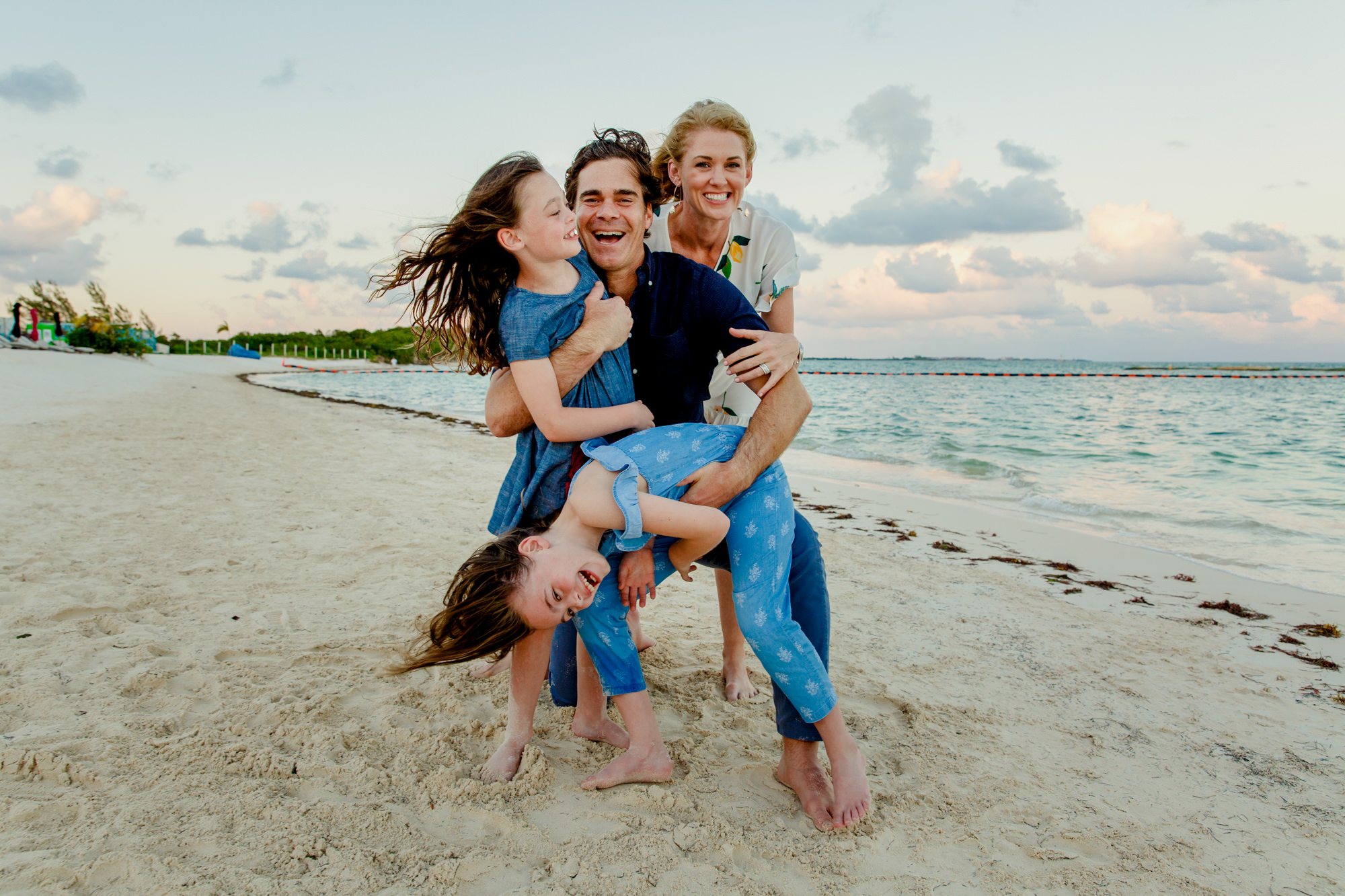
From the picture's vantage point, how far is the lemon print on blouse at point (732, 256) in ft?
10.1

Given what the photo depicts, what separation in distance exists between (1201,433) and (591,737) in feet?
62.1

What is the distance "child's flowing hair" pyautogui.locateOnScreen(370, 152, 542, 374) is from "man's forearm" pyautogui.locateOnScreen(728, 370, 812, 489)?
89cm

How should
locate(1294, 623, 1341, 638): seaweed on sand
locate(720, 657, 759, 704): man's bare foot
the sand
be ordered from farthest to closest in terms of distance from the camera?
locate(1294, 623, 1341, 638): seaweed on sand
locate(720, 657, 759, 704): man's bare foot
the sand

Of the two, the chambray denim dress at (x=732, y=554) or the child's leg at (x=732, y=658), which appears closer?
the chambray denim dress at (x=732, y=554)

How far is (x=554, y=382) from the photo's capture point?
2291mm

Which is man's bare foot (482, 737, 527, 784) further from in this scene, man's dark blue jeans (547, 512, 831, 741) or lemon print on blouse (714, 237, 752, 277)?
lemon print on blouse (714, 237, 752, 277)

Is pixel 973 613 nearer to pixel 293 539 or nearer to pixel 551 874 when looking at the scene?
pixel 551 874

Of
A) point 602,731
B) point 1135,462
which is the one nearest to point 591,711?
point 602,731

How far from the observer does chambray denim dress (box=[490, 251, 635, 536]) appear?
2287 mm

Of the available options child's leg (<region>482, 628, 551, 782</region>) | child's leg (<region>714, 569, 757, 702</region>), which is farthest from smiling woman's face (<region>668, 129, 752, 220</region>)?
child's leg (<region>482, 628, 551, 782</region>)

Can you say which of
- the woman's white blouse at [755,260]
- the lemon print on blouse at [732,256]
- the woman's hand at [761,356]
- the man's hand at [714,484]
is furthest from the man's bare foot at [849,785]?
the lemon print on blouse at [732,256]

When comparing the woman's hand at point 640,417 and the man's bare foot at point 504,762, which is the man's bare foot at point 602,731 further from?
the woman's hand at point 640,417

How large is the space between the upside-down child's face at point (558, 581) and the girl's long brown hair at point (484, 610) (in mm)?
36

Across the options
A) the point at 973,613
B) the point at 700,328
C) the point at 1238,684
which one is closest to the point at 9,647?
the point at 700,328
